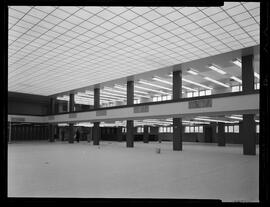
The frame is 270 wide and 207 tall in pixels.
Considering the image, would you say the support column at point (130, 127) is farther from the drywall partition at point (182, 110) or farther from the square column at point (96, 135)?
the square column at point (96, 135)

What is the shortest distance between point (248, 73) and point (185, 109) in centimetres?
520

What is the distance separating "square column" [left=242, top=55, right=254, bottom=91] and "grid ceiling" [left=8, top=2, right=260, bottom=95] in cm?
233

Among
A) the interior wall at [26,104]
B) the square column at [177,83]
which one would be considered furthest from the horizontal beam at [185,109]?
the interior wall at [26,104]

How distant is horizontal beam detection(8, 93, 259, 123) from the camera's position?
13.5 metres

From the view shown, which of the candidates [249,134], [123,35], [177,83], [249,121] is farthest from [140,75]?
[249,134]

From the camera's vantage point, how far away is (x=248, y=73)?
16297mm

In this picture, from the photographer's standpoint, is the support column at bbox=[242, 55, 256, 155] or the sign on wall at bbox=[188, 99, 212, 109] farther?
the support column at bbox=[242, 55, 256, 155]

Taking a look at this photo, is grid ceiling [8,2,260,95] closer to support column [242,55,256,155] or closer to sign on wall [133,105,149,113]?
support column [242,55,256,155]

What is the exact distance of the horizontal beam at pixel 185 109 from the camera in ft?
44.4

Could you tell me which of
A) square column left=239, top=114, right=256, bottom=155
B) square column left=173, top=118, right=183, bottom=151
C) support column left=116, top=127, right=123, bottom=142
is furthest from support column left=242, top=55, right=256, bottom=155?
support column left=116, top=127, right=123, bottom=142

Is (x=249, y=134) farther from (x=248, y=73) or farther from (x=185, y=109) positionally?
(x=185, y=109)

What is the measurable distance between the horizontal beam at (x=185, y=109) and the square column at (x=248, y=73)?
3.12m
